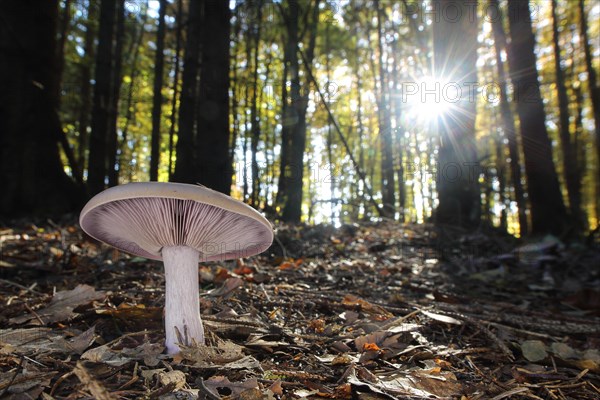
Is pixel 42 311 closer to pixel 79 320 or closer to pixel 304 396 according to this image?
pixel 79 320

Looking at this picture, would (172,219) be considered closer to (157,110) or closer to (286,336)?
(286,336)

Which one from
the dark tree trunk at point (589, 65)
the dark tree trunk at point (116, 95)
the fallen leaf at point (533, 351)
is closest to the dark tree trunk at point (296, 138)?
the dark tree trunk at point (116, 95)

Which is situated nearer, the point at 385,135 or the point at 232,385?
the point at 232,385

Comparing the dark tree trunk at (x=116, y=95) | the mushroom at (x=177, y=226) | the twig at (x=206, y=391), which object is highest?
the dark tree trunk at (x=116, y=95)

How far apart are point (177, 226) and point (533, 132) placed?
8.19m

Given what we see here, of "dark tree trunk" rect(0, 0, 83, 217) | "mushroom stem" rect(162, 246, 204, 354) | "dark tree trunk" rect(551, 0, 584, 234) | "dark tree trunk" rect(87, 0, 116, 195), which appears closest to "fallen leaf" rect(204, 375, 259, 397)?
"mushroom stem" rect(162, 246, 204, 354)

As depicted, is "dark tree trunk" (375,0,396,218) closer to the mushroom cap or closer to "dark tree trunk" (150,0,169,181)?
"dark tree trunk" (150,0,169,181)

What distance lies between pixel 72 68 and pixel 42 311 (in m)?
18.6

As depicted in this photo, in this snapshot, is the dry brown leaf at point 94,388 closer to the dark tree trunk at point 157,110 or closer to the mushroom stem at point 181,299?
the mushroom stem at point 181,299

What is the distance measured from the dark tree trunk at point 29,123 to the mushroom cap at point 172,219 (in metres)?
5.83

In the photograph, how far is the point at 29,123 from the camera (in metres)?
7.05

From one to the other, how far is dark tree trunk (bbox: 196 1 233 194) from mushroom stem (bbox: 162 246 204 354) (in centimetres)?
288

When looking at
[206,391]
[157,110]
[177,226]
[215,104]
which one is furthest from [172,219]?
[157,110]

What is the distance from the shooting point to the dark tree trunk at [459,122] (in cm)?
729
